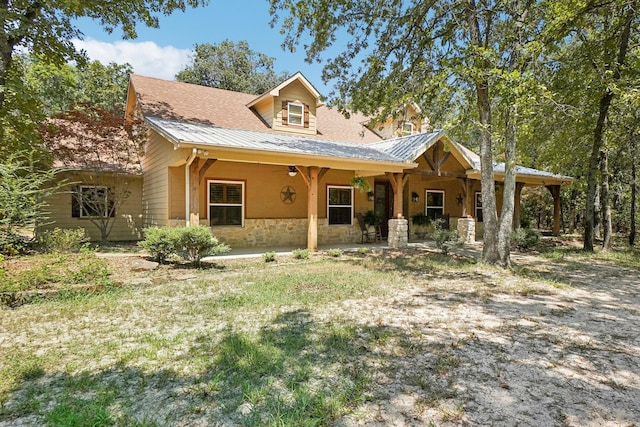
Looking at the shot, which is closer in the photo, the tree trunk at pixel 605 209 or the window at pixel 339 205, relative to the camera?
the tree trunk at pixel 605 209

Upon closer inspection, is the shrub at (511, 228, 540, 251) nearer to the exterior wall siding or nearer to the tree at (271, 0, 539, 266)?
the tree at (271, 0, 539, 266)

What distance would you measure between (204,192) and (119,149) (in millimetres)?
3836

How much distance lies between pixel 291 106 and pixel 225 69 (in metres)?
16.8

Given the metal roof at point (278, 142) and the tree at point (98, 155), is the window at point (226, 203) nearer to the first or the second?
the metal roof at point (278, 142)

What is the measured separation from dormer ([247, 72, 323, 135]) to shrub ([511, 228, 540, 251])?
8.17 metres

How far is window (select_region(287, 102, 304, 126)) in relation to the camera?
43.5 ft

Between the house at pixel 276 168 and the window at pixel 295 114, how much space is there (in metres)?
0.04

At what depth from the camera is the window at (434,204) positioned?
49.3 ft

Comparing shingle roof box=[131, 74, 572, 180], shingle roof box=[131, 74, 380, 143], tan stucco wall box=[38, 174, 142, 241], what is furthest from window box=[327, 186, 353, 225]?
tan stucco wall box=[38, 174, 142, 241]

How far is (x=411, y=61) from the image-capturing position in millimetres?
9188

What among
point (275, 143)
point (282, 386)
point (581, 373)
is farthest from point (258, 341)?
point (275, 143)

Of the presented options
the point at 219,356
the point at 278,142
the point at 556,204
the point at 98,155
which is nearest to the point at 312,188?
the point at 278,142

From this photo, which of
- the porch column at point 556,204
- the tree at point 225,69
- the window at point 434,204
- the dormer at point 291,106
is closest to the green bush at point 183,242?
the dormer at point 291,106

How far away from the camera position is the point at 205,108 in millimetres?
12570
